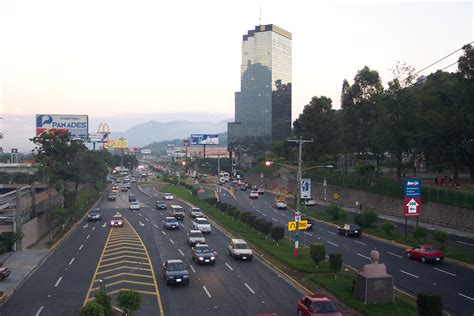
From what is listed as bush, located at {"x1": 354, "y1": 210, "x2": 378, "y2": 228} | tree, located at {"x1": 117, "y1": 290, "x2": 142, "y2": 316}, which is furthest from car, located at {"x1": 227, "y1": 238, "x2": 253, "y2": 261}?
bush, located at {"x1": 354, "y1": 210, "x2": 378, "y2": 228}

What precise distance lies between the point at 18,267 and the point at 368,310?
1044 inches

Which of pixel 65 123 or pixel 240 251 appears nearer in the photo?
pixel 240 251

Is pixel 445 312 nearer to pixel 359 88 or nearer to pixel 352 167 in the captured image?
pixel 359 88

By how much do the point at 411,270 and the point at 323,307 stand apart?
15555 millimetres

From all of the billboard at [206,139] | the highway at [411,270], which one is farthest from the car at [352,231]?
the billboard at [206,139]

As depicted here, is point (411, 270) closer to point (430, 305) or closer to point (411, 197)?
point (411, 197)

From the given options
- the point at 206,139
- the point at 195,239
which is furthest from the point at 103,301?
the point at 206,139

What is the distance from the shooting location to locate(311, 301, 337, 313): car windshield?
21531mm

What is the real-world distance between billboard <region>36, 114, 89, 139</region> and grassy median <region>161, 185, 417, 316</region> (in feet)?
183

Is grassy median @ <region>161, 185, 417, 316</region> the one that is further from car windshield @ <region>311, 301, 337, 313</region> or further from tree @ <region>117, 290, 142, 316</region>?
tree @ <region>117, 290, 142, 316</region>

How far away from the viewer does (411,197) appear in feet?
146

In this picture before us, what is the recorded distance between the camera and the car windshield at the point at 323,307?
21.5 m

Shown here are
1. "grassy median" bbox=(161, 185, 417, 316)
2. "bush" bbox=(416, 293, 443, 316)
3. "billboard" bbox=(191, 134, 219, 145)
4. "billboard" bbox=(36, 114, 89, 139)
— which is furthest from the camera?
"billboard" bbox=(191, 134, 219, 145)

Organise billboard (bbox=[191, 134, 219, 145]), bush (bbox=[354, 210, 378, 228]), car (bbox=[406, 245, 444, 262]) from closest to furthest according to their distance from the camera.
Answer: car (bbox=[406, 245, 444, 262]) → bush (bbox=[354, 210, 378, 228]) → billboard (bbox=[191, 134, 219, 145])
